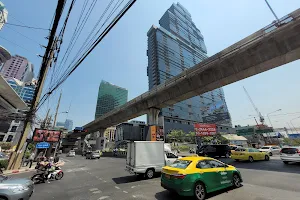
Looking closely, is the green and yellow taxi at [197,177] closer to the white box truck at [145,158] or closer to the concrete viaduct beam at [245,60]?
the white box truck at [145,158]

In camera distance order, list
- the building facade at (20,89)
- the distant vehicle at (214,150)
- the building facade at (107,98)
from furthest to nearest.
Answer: the building facade at (107,98), the building facade at (20,89), the distant vehicle at (214,150)

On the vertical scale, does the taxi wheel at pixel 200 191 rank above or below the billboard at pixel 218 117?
below

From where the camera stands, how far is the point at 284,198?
5766 mm

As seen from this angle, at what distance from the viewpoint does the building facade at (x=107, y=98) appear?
344ft

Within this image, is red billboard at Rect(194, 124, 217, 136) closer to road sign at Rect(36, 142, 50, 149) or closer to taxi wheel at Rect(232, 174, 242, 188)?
taxi wheel at Rect(232, 174, 242, 188)

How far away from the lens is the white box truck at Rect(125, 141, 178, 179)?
10291 mm

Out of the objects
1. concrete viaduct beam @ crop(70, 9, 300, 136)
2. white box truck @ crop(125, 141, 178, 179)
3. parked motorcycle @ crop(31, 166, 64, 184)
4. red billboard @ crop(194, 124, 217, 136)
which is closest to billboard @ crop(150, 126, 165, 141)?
concrete viaduct beam @ crop(70, 9, 300, 136)

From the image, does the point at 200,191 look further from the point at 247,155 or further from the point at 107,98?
the point at 107,98

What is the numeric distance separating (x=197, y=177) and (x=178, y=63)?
130m

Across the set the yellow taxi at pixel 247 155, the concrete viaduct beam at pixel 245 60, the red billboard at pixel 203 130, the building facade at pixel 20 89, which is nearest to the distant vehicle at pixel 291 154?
the yellow taxi at pixel 247 155

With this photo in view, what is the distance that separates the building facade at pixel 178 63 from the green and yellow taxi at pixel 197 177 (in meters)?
82.0

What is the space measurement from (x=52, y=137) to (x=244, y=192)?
27.9 meters

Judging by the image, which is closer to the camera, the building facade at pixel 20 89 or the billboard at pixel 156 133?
the billboard at pixel 156 133

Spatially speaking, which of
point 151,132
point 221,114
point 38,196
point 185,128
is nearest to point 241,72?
point 151,132
